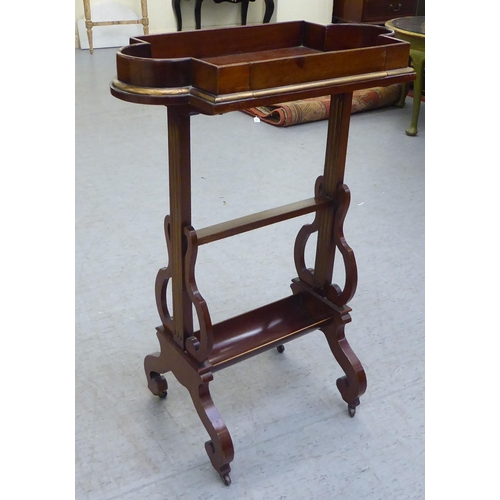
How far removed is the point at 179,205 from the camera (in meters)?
1.72

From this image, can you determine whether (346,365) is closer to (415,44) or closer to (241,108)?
(241,108)

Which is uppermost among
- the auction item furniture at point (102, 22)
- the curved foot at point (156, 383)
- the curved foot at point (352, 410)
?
the auction item furniture at point (102, 22)

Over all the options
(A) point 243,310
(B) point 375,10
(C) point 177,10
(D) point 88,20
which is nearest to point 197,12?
(C) point 177,10

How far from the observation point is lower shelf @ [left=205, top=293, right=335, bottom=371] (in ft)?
6.40

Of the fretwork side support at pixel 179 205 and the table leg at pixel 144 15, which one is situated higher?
the table leg at pixel 144 15

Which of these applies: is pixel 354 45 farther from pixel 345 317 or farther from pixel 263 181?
pixel 263 181

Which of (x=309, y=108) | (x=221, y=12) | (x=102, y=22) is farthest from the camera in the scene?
(x=221, y=12)

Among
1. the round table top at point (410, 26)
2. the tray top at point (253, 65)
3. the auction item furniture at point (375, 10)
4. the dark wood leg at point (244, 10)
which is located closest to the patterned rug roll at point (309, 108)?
the round table top at point (410, 26)

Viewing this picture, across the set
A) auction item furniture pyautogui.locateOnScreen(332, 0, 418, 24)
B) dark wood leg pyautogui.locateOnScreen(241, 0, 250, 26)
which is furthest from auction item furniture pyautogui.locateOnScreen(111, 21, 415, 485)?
dark wood leg pyautogui.locateOnScreen(241, 0, 250, 26)

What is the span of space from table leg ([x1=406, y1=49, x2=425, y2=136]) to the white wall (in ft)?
8.60

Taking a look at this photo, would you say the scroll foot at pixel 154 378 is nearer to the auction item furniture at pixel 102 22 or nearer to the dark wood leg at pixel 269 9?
the auction item furniture at pixel 102 22

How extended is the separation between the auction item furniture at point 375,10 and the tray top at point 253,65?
15.7ft

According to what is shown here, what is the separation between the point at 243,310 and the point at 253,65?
1358mm

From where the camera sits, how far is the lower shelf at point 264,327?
195cm
